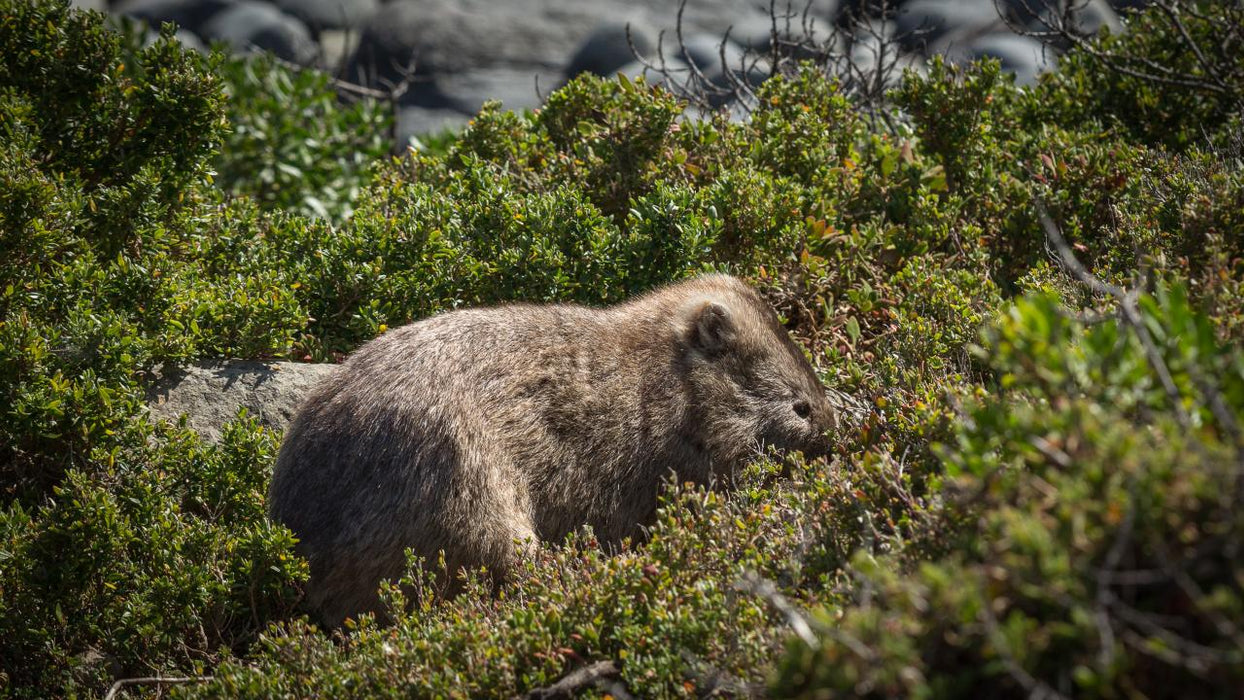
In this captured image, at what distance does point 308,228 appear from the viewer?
667cm

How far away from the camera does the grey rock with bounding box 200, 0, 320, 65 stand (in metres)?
16.4

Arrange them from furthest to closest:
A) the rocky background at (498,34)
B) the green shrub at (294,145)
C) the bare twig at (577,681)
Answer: the rocky background at (498,34), the green shrub at (294,145), the bare twig at (577,681)

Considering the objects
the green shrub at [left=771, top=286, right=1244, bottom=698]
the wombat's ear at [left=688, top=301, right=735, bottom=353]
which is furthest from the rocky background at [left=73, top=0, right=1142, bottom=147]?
the green shrub at [left=771, top=286, right=1244, bottom=698]

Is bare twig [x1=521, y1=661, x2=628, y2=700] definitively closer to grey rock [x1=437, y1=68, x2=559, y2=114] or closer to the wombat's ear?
the wombat's ear

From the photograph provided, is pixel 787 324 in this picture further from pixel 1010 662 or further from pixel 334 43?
pixel 334 43

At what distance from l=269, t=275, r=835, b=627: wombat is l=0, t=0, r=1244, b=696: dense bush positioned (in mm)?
235

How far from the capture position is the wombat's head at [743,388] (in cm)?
555

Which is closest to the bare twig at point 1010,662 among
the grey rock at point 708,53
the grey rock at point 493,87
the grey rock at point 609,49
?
the grey rock at point 708,53

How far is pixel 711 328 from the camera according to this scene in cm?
565

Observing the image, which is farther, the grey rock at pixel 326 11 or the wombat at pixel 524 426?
the grey rock at pixel 326 11

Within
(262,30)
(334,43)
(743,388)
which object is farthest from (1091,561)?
(334,43)

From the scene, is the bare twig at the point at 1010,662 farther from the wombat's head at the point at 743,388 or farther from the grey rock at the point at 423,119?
the grey rock at the point at 423,119

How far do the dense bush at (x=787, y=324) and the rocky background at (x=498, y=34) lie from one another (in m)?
6.56

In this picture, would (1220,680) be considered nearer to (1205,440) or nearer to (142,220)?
(1205,440)
